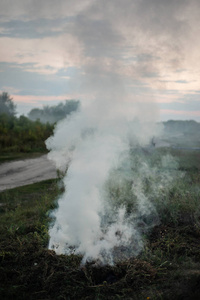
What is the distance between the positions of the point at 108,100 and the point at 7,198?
14.7 feet

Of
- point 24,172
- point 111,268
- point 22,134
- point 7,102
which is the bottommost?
point 111,268

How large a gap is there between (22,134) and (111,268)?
1888 cm

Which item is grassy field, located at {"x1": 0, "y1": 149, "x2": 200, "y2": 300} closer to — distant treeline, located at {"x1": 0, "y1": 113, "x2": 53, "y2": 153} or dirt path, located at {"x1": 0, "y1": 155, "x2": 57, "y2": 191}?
dirt path, located at {"x1": 0, "y1": 155, "x2": 57, "y2": 191}

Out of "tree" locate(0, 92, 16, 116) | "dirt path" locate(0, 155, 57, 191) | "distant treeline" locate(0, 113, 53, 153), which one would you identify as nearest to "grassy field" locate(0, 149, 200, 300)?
"dirt path" locate(0, 155, 57, 191)

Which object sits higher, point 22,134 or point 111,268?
point 22,134

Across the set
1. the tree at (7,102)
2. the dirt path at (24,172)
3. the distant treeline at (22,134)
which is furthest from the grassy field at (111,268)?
the tree at (7,102)

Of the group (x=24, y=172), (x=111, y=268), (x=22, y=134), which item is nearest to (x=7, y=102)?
(x=22, y=134)

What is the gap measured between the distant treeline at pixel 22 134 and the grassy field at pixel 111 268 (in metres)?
13.8

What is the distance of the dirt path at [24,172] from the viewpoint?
1084 centimetres

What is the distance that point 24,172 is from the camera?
12.7 metres

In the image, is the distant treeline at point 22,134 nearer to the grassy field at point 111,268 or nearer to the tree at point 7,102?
the tree at point 7,102

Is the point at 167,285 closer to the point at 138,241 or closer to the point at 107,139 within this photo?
the point at 138,241

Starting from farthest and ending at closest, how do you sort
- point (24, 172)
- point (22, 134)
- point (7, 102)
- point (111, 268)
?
point (7, 102), point (22, 134), point (24, 172), point (111, 268)

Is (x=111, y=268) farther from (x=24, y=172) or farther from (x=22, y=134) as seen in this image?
(x=22, y=134)
